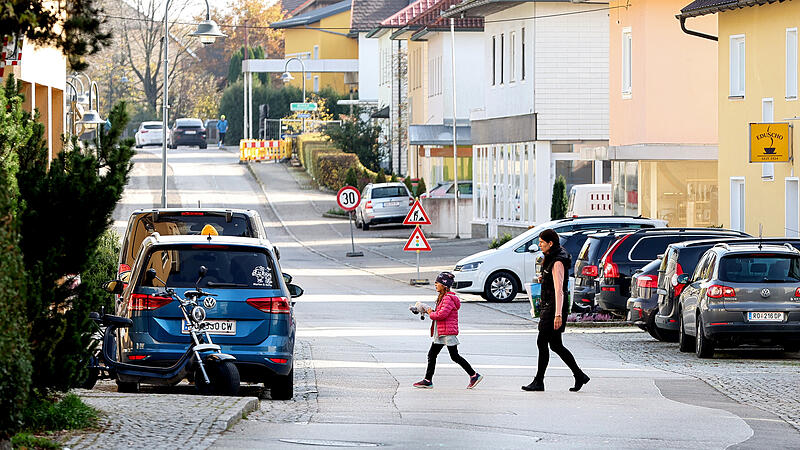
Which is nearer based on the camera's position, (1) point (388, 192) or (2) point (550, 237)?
(2) point (550, 237)

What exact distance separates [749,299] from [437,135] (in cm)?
4069

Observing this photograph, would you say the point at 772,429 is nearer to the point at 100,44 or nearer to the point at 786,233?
the point at 100,44

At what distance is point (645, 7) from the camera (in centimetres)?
3903

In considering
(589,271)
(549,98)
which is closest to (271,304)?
(589,271)

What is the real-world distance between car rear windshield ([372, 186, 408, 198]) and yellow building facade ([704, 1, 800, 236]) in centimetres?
2200

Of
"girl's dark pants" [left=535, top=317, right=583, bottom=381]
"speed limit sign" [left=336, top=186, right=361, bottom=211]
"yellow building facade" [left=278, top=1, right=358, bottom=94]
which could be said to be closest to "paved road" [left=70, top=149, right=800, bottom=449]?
"girl's dark pants" [left=535, top=317, right=583, bottom=381]

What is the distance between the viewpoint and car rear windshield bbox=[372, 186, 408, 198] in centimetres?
5519

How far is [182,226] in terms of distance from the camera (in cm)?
1869

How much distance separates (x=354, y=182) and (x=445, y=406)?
48376 mm

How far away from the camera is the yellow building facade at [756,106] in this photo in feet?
101

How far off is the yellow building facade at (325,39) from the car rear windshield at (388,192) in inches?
2054

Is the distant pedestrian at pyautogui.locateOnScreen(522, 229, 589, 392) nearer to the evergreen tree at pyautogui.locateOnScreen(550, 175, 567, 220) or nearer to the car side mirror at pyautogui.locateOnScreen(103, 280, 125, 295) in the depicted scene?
the car side mirror at pyautogui.locateOnScreen(103, 280, 125, 295)

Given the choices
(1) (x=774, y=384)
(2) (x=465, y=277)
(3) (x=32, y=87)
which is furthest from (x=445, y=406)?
(2) (x=465, y=277)

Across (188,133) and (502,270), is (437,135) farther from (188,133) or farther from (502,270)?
(188,133)
